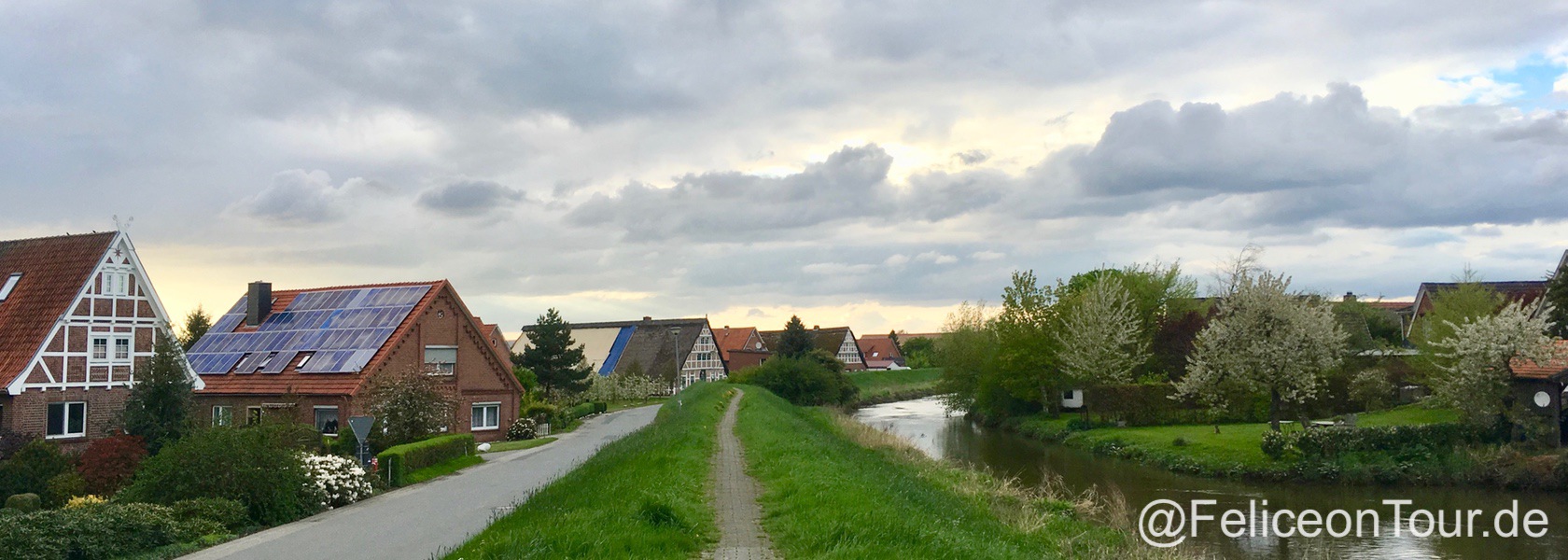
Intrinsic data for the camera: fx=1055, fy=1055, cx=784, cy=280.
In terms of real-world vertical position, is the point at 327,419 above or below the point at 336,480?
above

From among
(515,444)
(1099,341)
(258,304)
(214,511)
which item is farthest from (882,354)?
(214,511)

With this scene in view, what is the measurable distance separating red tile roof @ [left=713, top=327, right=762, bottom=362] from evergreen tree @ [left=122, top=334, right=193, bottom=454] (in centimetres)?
7155

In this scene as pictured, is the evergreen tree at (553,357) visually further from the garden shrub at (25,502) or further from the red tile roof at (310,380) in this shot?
the garden shrub at (25,502)

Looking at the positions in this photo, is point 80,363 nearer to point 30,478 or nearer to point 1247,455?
point 30,478

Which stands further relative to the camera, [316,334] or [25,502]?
[316,334]

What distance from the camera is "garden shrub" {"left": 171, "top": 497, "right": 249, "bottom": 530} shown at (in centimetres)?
1955

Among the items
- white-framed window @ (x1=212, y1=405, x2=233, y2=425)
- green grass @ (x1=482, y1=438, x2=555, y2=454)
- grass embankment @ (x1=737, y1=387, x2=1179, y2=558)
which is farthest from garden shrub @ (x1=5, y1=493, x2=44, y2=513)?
green grass @ (x1=482, y1=438, x2=555, y2=454)

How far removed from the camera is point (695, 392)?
59.7m

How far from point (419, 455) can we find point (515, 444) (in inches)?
443

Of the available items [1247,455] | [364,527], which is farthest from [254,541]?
[1247,455]

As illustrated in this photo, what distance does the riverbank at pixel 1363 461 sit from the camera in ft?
89.0

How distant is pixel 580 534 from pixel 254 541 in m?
10.5

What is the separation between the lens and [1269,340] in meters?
32.2

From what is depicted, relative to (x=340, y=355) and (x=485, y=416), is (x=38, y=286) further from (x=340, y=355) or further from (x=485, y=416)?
(x=485, y=416)
